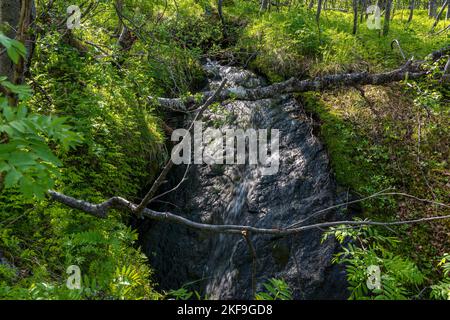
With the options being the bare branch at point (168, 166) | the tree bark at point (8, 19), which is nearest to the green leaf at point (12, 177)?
the bare branch at point (168, 166)

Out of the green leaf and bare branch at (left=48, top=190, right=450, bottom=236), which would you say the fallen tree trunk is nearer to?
bare branch at (left=48, top=190, right=450, bottom=236)

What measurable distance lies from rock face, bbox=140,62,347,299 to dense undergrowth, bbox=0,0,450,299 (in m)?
0.29

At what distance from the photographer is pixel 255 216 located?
551cm

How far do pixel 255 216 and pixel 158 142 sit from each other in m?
2.07

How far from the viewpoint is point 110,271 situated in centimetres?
421

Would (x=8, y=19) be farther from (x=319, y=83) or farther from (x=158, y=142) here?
(x=319, y=83)

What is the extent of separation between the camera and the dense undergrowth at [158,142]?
158 inches

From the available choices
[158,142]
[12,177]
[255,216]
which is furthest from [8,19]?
[255,216]

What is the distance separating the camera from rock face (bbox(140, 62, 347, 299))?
4.81 metres

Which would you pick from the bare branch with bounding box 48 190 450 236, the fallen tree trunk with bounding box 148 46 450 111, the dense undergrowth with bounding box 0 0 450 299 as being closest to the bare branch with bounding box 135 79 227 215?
the bare branch with bounding box 48 190 450 236

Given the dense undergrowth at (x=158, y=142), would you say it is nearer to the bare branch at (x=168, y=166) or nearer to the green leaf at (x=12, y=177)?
the bare branch at (x=168, y=166)

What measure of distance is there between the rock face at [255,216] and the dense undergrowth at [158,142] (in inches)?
11.3
